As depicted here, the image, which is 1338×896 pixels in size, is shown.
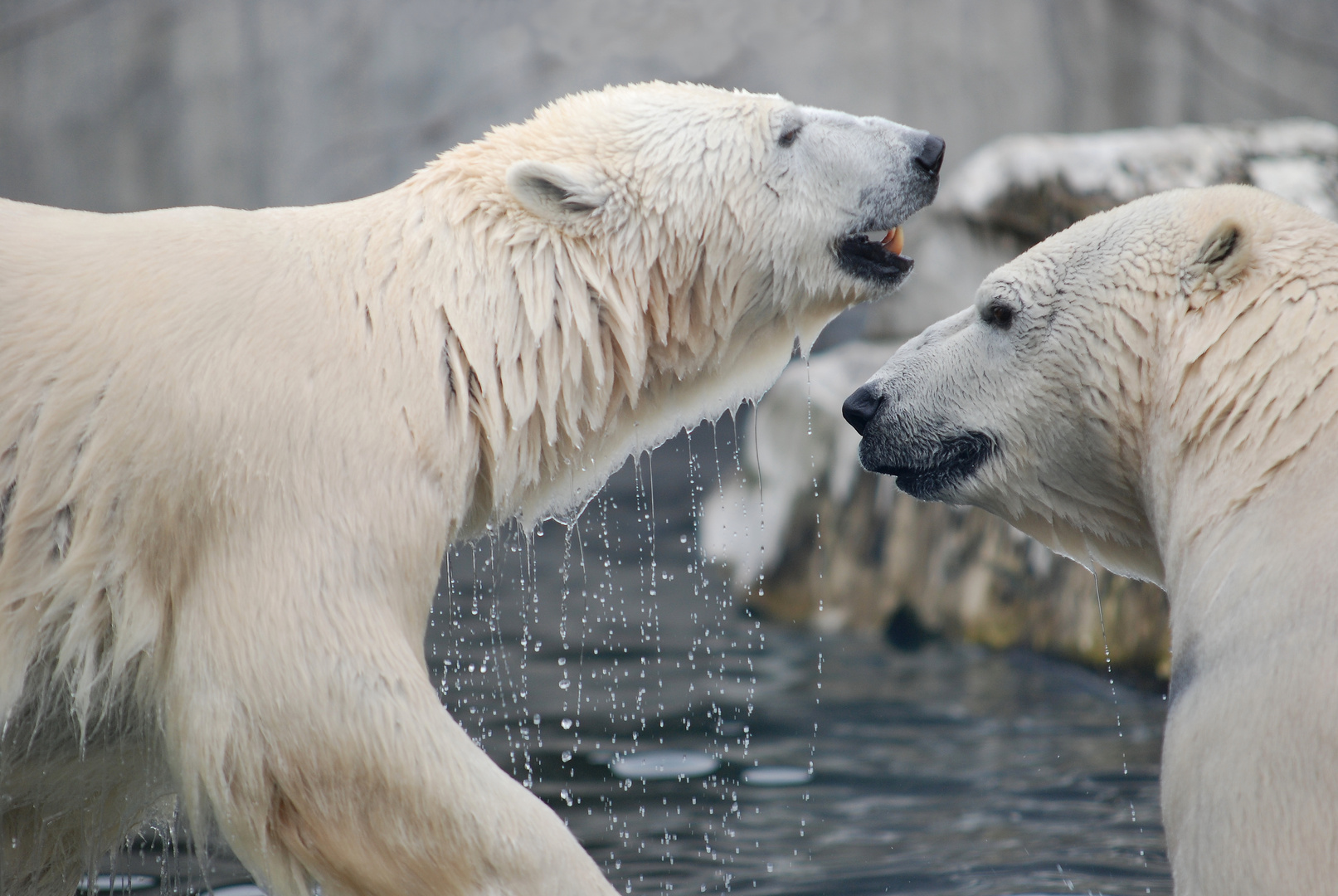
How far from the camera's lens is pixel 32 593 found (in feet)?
6.37

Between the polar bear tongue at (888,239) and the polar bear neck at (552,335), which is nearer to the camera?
the polar bear neck at (552,335)

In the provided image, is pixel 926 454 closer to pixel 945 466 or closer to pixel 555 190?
pixel 945 466

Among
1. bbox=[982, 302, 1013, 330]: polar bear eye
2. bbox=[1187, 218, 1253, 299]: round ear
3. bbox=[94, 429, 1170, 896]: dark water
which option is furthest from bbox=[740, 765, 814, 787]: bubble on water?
bbox=[1187, 218, 1253, 299]: round ear

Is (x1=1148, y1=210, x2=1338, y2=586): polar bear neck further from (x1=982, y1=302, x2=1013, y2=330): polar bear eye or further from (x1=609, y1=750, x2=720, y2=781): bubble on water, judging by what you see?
(x1=609, y1=750, x2=720, y2=781): bubble on water

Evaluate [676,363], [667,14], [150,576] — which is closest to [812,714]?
[676,363]

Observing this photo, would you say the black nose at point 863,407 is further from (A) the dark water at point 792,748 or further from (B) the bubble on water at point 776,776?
(B) the bubble on water at point 776,776

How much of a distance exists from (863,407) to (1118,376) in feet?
1.66

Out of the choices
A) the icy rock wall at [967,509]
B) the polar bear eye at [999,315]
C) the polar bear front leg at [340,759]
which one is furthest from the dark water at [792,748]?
the polar bear eye at [999,315]

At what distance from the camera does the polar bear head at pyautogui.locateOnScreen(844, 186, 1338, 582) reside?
1.96 metres

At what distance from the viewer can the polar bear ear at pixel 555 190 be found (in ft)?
7.57

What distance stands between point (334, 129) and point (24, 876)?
356 inches

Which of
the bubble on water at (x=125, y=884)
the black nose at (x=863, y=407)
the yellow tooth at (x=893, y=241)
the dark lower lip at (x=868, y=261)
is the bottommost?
the bubble on water at (x=125, y=884)

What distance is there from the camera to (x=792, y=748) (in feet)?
13.1

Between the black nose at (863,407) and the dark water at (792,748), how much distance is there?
63cm
